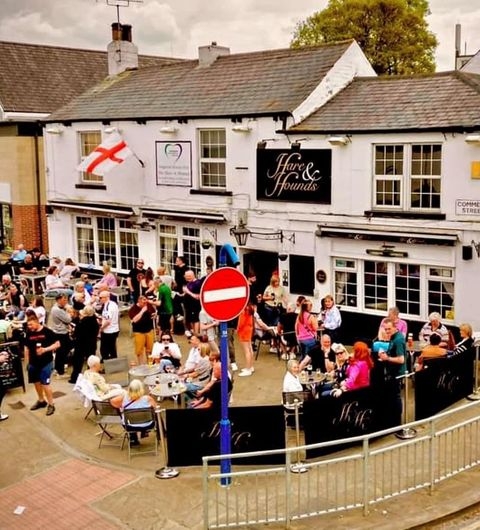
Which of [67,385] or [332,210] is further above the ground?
[332,210]

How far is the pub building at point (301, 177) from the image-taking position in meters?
15.6

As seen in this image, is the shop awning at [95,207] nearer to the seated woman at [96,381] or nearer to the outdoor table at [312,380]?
the seated woman at [96,381]

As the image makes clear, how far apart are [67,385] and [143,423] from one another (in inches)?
165

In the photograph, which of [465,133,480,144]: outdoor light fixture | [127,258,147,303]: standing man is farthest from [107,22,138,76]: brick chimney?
[465,133,480,144]: outdoor light fixture

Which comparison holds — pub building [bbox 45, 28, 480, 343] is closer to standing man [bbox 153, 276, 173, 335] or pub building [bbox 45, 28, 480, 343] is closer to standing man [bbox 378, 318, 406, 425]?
standing man [bbox 153, 276, 173, 335]

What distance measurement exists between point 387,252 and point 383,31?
27677 millimetres

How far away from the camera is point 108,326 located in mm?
15109

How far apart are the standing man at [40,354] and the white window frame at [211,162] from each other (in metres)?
8.26

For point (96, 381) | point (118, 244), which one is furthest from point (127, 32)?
point (96, 381)

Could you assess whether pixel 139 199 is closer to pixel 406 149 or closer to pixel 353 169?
pixel 353 169

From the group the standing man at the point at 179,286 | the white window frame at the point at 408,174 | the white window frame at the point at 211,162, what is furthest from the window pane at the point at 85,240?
the white window frame at the point at 408,174

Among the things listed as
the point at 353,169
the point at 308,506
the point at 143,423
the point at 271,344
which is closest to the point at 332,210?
the point at 353,169

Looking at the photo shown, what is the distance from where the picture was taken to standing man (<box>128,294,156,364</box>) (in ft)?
48.5

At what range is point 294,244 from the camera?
59.4ft
